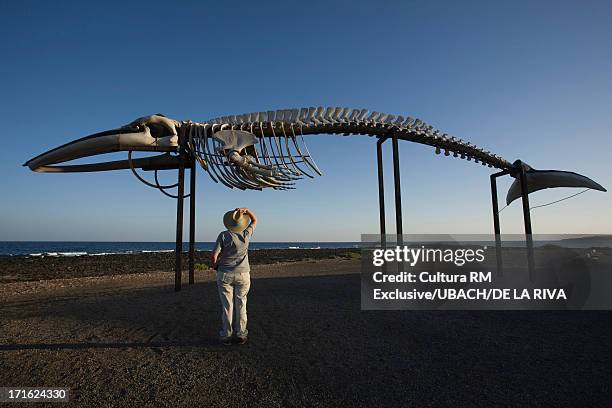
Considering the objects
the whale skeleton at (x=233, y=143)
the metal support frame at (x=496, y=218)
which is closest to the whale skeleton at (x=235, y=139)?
the whale skeleton at (x=233, y=143)

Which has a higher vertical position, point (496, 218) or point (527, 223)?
point (496, 218)

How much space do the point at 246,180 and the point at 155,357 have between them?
4.18 metres

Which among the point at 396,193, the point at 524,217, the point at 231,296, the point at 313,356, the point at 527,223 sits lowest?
the point at 313,356

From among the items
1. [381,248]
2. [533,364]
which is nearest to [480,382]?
[533,364]

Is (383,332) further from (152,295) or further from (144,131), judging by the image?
(144,131)

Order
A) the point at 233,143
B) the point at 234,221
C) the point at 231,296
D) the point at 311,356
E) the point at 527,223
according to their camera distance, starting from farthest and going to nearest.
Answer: the point at 527,223 → the point at 233,143 → the point at 234,221 → the point at 231,296 → the point at 311,356

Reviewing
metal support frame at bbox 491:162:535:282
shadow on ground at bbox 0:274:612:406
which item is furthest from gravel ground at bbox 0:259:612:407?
metal support frame at bbox 491:162:535:282

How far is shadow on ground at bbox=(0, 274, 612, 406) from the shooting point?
3438mm

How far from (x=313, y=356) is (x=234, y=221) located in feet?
6.96

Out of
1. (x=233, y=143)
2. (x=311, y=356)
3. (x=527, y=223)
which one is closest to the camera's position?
(x=311, y=356)

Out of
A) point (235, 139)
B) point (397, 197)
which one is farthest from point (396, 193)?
point (235, 139)

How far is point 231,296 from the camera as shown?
4770 millimetres

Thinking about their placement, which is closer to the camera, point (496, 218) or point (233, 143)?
A: point (233, 143)

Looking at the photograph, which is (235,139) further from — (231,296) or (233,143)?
(231,296)
